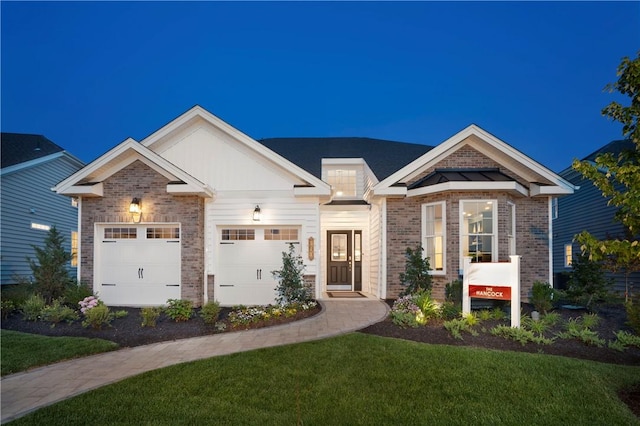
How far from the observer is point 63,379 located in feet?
19.1

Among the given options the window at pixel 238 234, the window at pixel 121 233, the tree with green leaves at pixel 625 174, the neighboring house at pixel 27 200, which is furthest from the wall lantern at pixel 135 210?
the tree with green leaves at pixel 625 174

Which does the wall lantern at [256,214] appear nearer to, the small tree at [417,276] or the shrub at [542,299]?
the small tree at [417,276]

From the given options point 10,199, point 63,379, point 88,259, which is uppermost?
point 10,199

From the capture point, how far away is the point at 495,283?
8617 mm

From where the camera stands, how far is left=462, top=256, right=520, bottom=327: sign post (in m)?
8.23

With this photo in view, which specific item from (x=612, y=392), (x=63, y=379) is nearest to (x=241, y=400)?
(x=63, y=379)

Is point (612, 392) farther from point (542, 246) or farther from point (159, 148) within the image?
point (159, 148)

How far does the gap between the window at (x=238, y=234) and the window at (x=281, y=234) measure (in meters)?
0.44

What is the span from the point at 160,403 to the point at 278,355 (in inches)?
86.5

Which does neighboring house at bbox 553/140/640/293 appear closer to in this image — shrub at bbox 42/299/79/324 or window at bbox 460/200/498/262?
window at bbox 460/200/498/262

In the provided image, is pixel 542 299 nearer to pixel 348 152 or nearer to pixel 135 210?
pixel 348 152

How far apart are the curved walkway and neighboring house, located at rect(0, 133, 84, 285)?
970cm

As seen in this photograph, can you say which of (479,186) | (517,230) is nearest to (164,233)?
(479,186)

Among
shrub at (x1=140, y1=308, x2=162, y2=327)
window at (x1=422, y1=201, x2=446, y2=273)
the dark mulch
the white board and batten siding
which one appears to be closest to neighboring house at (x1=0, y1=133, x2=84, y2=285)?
the dark mulch
